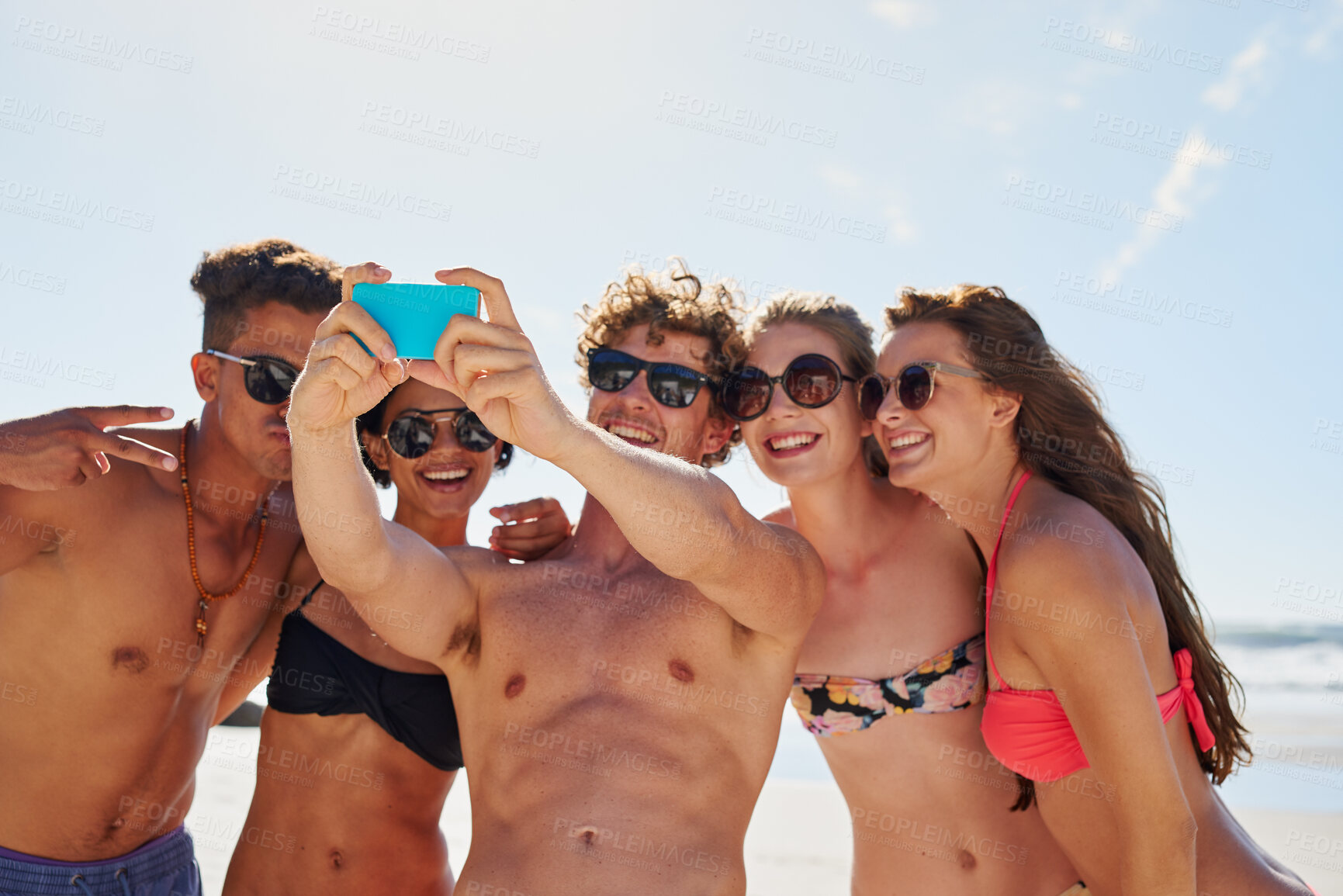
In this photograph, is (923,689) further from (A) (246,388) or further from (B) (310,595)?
(A) (246,388)

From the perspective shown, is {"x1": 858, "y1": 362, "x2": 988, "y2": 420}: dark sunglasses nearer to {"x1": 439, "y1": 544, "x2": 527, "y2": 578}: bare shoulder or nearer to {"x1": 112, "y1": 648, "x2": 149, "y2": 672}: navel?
{"x1": 439, "y1": 544, "x2": 527, "y2": 578}: bare shoulder

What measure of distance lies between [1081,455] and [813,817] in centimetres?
753

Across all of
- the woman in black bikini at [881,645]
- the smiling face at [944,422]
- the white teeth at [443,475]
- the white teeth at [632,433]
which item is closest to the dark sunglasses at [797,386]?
the woman in black bikini at [881,645]

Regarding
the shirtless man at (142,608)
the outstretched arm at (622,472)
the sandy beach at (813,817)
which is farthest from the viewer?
the sandy beach at (813,817)

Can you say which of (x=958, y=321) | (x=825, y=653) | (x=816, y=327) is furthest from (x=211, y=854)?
(x=958, y=321)

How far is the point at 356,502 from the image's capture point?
243 centimetres

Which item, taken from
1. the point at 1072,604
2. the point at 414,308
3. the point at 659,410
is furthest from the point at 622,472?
the point at 1072,604

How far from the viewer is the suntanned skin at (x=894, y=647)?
3.47m

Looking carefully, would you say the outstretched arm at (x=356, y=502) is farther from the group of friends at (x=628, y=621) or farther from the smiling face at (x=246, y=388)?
the smiling face at (x=246, y=388)

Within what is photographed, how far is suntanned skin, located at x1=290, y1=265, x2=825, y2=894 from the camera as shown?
2.12m

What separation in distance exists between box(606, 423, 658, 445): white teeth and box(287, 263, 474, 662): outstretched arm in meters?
0.86

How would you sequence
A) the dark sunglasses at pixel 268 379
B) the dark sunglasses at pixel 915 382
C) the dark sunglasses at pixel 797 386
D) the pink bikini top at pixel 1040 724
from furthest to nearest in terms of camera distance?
1. the dark sunglasses at pixel 797 386
2. the dark sunglasses at pixel 268 379
3. the dark sunglasses at pixel 915 382
4. the pink bikini top at pixel 1040 724

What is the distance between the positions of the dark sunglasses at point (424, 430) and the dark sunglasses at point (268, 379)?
48 centimetres

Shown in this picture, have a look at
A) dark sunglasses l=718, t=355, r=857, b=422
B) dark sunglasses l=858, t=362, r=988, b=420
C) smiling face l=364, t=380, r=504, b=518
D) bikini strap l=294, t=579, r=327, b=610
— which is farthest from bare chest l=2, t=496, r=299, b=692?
dark sunglasses l=858, t=362, r=988, b=420
